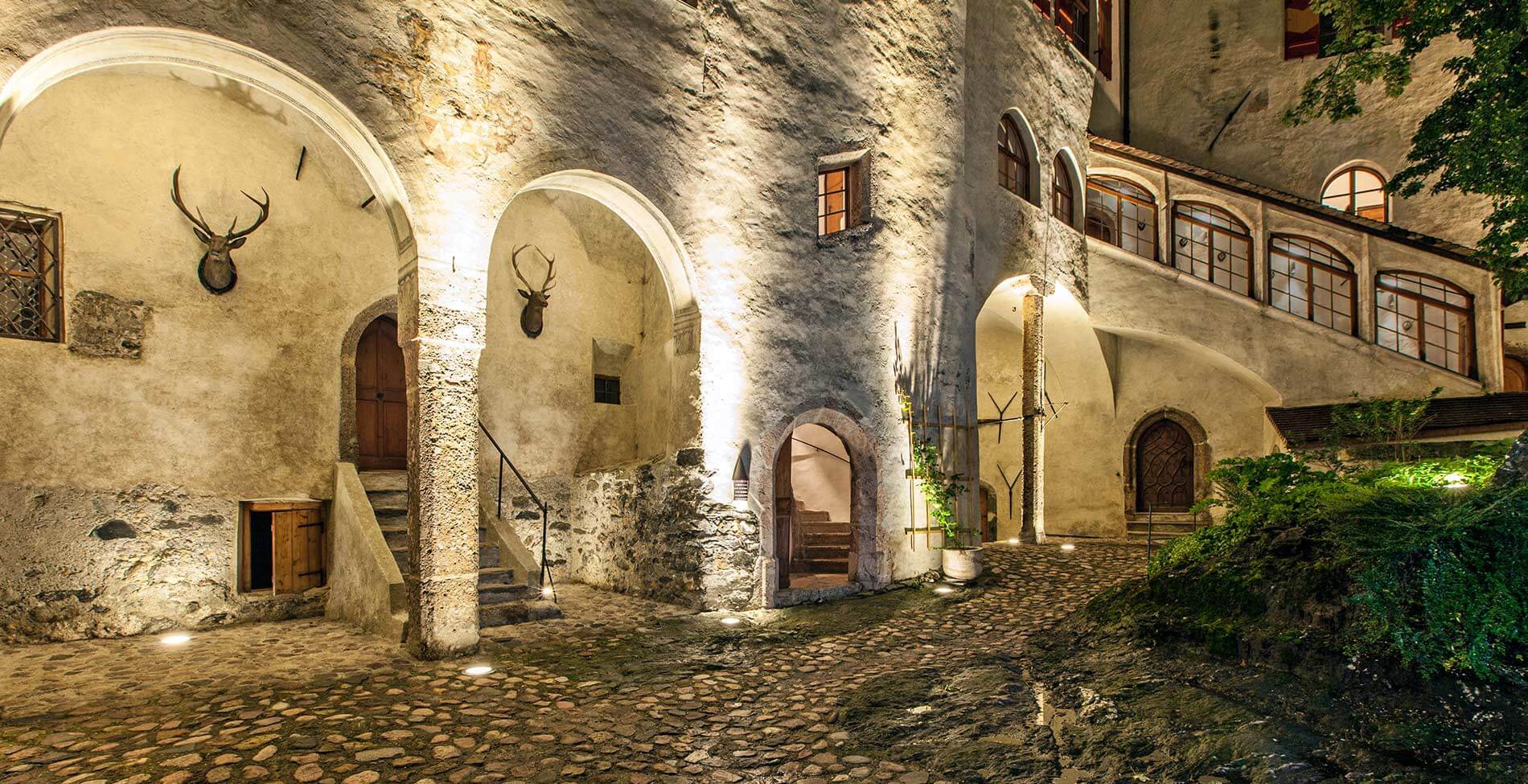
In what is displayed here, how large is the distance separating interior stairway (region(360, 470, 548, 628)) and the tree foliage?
9.44 meters

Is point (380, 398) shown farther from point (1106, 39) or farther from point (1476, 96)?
point (1106, 39)

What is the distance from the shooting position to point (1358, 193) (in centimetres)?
1534

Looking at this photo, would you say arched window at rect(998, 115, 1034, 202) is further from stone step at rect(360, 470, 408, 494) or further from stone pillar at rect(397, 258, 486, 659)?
stone step at rect(360, 470, 408, 494)

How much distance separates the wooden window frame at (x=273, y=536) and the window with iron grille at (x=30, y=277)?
2168mm

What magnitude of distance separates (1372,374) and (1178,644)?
9556 millimetres

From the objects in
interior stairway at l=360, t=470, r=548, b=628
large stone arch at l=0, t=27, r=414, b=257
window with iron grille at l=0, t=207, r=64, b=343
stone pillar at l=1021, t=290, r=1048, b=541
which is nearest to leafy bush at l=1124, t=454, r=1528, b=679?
interior stairway at l=360, t=470, r=548, b=628

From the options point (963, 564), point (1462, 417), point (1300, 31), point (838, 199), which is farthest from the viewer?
point (1300, 31)

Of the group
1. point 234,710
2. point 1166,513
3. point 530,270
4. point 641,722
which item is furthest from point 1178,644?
point 1166,513

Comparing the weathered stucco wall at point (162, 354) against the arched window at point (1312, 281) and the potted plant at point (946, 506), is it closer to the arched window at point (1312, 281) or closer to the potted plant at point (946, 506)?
the potted plant at point (946, 506)

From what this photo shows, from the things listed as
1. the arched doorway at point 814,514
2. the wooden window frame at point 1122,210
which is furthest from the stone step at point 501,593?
the wooden window frame at point 1122,210

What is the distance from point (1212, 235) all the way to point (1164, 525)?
17.3 feet

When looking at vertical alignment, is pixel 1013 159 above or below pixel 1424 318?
above

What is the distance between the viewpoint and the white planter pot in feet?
30.7

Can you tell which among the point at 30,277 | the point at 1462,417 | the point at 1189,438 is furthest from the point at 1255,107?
the point at 30,277
